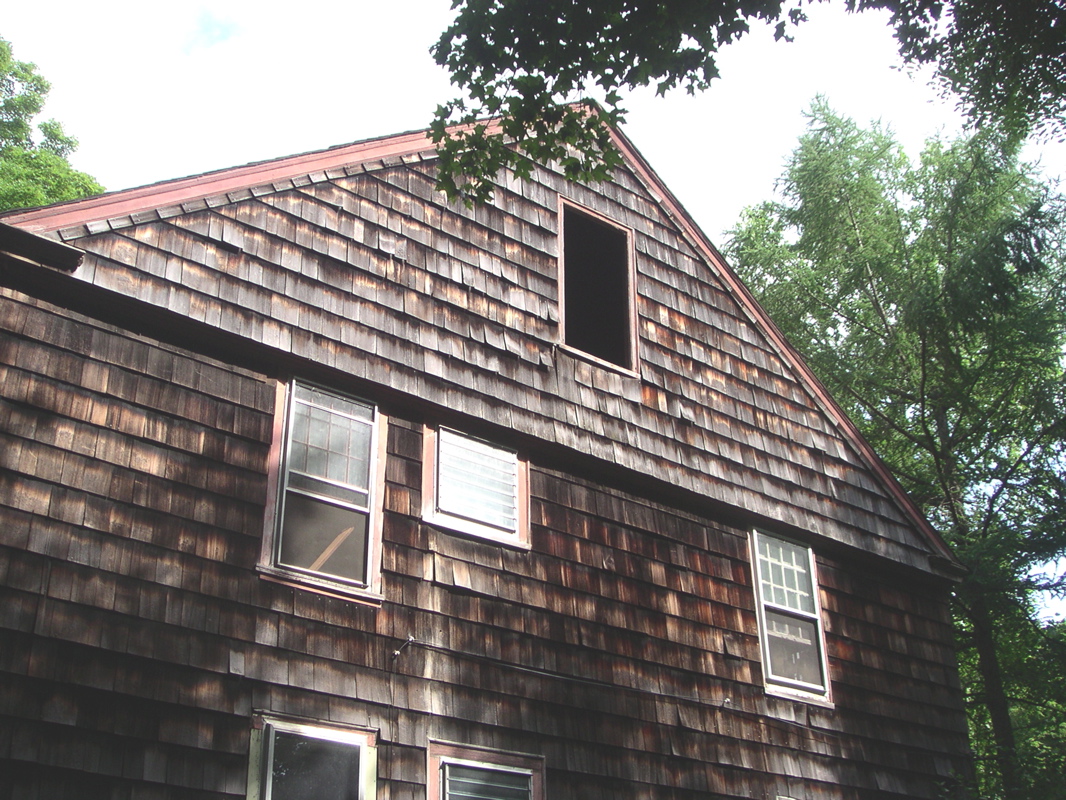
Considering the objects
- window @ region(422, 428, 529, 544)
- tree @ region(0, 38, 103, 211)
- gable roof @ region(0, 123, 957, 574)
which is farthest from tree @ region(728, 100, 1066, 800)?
tree @ region(0, 38, 103, 211)

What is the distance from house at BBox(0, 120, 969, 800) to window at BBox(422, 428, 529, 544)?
0.03 meters

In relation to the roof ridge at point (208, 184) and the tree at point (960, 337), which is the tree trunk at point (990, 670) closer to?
the tree at point (960, 337)

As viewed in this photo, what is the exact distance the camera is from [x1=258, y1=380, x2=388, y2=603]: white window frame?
763cm

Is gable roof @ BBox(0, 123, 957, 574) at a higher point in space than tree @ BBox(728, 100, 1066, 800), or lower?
lower

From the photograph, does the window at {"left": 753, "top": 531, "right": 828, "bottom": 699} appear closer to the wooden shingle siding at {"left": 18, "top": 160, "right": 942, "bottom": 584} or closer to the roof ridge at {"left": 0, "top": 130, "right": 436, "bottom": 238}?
the wooden shingle siding at {"left": 18, "top": 160, "right": 942, "bottom": 584}

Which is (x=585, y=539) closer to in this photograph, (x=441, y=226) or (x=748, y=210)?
(x=441, y=226)

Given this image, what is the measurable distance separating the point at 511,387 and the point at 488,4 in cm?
322

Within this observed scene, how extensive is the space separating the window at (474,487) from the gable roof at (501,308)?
1.04 ft

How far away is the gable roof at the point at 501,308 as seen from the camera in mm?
8188

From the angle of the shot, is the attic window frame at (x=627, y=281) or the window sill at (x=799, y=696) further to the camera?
the attic window frame at (x=627, y=281)

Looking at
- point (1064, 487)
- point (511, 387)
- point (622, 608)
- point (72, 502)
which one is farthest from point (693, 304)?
point (1064, 487)

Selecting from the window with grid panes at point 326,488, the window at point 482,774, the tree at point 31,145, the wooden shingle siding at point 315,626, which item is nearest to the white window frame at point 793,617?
the wooden shingle siding at point 315,626

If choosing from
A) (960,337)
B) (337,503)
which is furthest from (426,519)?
(960,337)

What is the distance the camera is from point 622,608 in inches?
376
